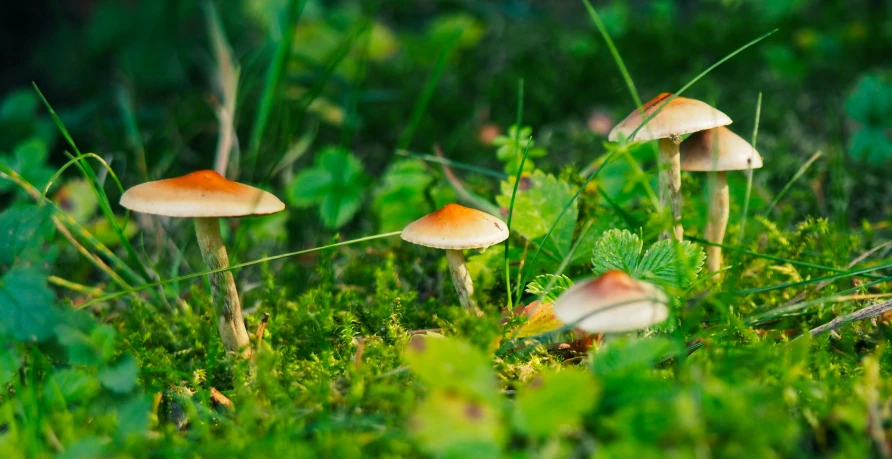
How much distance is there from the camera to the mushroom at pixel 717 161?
181 centimetres

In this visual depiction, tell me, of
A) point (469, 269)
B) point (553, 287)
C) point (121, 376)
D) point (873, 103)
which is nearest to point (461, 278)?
point (469, 269)

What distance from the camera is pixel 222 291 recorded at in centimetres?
180

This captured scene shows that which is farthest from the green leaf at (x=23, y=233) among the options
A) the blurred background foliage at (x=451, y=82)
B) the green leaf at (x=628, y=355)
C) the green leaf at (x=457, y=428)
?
the green leaf at (x=628, y=355)

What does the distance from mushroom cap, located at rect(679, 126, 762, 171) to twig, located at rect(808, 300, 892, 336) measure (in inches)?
19.3

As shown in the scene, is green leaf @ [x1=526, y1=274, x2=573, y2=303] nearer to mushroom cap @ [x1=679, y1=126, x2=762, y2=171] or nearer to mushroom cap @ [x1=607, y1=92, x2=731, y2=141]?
mushroom cap @ [x1=607, y1=92, x2=731, y2=141]

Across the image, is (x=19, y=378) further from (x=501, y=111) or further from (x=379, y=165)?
(x=501, y=111)

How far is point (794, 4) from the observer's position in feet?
13.6

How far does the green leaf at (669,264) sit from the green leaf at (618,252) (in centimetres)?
3

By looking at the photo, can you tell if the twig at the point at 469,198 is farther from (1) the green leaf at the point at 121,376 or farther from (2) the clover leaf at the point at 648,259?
(1) the green leaf at the point at 121,376

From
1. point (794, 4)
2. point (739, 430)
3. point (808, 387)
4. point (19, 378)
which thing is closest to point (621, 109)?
point (794, 4)

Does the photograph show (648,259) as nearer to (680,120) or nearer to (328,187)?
(680,120)

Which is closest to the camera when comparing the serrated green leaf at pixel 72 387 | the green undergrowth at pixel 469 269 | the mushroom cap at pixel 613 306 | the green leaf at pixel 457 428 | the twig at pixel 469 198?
the green leaf at pixel 457 428

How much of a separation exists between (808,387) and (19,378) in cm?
188

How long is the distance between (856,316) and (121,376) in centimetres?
184
